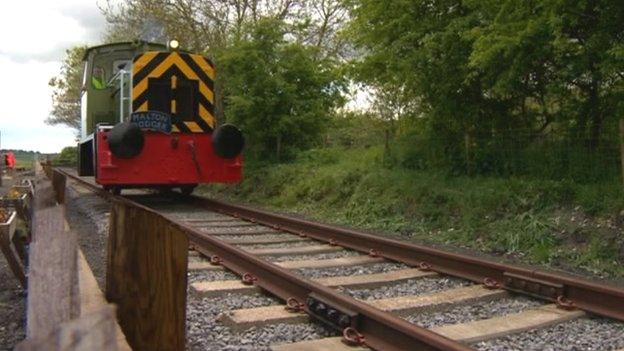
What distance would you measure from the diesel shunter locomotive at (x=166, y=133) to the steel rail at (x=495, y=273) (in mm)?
3280

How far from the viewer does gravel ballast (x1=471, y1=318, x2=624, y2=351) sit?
375cm

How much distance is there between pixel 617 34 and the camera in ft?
23.2

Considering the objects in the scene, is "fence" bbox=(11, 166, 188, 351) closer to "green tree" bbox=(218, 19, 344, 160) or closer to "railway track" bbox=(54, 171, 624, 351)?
"railway track" bbox=(54, 171, 624, 351)

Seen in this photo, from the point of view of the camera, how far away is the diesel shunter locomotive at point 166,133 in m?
10.3

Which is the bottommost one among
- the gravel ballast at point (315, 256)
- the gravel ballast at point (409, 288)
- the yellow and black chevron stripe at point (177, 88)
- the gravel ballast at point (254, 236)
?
the gravel ballast at point (409, 288)

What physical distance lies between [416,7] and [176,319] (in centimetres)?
806

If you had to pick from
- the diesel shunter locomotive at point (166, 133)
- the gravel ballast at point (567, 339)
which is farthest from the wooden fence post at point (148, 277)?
the diesel shunter locomotive at point (166, 133)

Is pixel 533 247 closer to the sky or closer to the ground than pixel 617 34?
closer to the ground

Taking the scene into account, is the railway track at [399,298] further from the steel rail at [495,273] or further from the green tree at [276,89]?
the green tree at [276,89]

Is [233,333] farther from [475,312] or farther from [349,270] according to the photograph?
[349,270]

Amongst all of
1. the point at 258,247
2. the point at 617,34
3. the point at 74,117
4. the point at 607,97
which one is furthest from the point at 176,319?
the point at 74,117

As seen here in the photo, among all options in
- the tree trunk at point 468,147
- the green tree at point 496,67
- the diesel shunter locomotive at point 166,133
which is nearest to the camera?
the green tree at point 496,67

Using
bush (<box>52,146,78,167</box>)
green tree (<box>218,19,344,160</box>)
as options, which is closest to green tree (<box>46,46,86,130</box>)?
bush (<box>52,146,78,167</box>)

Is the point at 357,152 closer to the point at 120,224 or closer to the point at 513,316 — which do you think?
the point at 513,316
